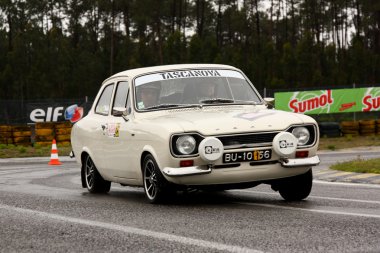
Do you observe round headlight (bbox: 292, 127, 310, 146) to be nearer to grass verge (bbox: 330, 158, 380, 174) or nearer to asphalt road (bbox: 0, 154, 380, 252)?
asphalt road (bbox: 0, 154, 380, 252)

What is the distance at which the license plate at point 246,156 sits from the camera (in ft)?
28.8

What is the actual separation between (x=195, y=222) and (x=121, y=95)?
380 centimetres

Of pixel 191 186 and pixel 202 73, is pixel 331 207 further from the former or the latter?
pixel 202 73

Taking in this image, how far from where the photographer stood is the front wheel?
911 centimetres

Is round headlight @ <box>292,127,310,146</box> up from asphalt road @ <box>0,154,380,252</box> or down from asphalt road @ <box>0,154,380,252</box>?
up

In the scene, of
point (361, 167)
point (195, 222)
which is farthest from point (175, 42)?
point (195, 222)

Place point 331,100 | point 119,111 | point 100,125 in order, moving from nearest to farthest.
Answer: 1. point 119,111
2. point 100,125
3. point 331,100

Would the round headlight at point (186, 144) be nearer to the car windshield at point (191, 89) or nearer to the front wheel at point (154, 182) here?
the front wheel at point (154, 182)

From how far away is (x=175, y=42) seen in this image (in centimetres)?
7456

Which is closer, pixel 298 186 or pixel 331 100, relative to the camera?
pixel 298 186

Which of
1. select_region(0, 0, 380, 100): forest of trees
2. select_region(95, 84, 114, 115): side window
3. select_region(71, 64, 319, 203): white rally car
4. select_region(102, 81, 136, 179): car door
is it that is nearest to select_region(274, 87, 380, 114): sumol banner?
select_region(95, 84, 114, 115): side window

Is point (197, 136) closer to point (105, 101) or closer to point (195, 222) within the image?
point (195, 222)

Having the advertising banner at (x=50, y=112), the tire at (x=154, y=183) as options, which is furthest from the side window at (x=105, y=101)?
the advertising banner at (x=50, y=112)

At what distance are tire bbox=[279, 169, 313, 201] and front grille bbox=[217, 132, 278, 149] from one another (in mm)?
719
